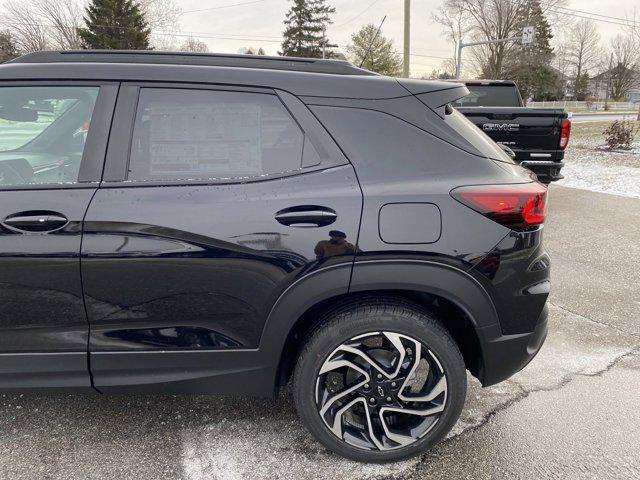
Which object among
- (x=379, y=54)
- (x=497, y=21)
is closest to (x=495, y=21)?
(x=497, y=21)

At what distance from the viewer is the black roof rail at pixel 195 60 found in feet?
7.22

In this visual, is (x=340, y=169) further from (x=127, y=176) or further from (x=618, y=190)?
(x=618, y=190)

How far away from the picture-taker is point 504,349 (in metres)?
2.17

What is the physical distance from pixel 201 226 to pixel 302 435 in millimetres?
1226

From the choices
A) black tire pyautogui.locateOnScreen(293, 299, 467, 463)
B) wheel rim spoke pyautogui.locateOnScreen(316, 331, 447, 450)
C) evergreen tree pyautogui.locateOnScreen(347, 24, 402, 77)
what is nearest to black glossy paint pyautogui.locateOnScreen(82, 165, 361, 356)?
black tire pyautogui.locateOnScreen(293, 299, 467, 463)

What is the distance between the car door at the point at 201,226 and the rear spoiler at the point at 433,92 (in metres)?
0.48

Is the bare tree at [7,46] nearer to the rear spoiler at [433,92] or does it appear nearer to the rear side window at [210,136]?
the rear side window at [210,136]

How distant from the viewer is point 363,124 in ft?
6.79

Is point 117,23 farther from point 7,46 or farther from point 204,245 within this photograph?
point 204,245

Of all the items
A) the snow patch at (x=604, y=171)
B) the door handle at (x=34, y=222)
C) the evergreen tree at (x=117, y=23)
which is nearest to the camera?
the door handle at (x=34, y=222)

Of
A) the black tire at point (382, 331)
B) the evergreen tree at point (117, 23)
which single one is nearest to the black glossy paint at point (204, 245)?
the black tire at point (382, 331)

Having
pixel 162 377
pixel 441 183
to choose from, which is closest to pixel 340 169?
pixel 441 183

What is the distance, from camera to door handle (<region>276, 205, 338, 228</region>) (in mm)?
1969

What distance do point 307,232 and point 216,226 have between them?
377mm
